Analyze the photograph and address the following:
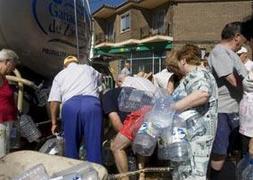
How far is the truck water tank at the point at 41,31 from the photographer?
5168 millimetres

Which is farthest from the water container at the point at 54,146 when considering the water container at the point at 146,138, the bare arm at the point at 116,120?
the water container at the point at 146,138

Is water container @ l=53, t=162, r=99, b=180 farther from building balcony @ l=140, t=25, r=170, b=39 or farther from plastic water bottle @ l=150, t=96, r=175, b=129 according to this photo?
building balcony @ l=140, t=25, r=170, b=39

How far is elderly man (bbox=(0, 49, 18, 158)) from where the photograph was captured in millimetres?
4820

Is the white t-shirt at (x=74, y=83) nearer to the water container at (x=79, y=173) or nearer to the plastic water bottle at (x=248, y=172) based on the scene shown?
the plastic water bottle at (x=248, y=172)

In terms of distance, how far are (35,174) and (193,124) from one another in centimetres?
138

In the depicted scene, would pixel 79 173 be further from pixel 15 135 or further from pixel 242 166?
pixel 15 135

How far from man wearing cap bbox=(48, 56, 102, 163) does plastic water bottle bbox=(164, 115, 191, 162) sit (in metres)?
1.12

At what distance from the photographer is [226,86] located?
477 centimetres

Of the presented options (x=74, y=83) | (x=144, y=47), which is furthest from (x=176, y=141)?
(x=144, y=47)

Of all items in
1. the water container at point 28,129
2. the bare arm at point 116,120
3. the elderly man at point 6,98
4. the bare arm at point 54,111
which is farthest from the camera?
the water container at point 28,129

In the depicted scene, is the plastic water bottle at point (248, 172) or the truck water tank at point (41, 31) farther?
the truck water tank at point (41, 31)

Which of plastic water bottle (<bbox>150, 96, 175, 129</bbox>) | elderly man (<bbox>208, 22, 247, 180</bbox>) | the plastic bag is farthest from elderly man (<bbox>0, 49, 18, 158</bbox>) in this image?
the plastic bag

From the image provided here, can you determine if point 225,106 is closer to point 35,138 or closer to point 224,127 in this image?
point 224,127

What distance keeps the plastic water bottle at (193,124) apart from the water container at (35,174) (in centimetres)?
126
